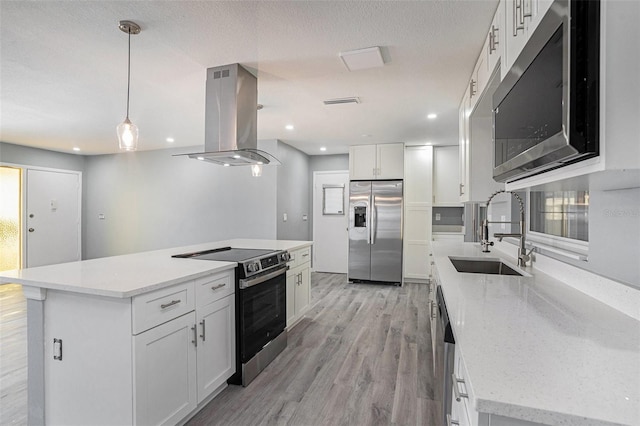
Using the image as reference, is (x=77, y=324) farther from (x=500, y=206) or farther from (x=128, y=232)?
(x=128, y=232)

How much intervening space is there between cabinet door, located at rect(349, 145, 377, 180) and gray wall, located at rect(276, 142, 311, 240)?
102 centimetres

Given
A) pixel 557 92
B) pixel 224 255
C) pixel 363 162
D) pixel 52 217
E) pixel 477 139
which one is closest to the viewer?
pixel 557 92

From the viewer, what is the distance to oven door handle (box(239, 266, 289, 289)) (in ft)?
7.42

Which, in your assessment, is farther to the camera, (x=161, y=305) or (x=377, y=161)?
(x=377, y=161)


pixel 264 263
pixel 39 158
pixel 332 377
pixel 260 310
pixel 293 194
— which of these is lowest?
pixel 332 377

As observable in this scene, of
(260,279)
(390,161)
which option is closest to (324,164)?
(390,161)

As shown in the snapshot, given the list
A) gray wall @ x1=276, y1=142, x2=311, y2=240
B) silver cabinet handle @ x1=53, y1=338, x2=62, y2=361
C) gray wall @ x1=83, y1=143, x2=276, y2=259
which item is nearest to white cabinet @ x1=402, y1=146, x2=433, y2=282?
gray wall @ x1=276, y1=142, x2=311, y2=240

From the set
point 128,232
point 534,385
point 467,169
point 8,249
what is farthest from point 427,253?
point 8,249

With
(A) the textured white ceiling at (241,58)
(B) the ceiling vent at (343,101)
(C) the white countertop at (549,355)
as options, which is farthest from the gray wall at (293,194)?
(C) the white countertop at (549,355)

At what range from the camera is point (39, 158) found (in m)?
5.83

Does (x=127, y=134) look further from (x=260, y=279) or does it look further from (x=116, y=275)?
(x=260, y=279)

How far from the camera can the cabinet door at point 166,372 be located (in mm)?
1535

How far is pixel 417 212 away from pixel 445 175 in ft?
2.67

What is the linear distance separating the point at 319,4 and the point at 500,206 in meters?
2.39
